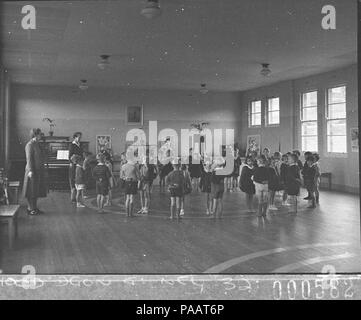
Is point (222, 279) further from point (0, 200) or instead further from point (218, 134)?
point (0, 200)

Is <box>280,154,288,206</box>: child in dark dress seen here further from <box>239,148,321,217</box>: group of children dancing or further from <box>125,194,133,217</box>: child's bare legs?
<box>125,194,133,217</box>: child's bare legs

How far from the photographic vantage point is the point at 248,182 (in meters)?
4.09

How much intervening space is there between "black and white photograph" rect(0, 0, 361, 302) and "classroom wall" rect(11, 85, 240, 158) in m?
0.01

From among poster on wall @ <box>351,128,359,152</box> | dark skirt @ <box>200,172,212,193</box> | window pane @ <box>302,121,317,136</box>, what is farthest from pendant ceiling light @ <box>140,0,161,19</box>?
poster on wall @ <box>351,128,359,152</box>

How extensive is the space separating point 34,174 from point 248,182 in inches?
75.3

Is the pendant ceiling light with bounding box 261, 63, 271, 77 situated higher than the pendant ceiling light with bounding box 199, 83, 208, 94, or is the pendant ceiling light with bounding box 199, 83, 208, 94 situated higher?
the pendant ceiling light with bounding box 261, 63, 271, 77

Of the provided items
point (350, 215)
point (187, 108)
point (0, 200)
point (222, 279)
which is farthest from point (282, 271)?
point (0, 200)

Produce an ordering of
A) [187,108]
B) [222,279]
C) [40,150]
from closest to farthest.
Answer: [222,279], [40,150], [187,108]

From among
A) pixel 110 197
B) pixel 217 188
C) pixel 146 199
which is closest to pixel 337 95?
pixel 217 188

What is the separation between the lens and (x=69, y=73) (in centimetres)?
406

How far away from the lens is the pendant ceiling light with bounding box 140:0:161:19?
3.79 meters

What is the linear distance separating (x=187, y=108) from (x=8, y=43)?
5.44 feet

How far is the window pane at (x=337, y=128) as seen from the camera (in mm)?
4141

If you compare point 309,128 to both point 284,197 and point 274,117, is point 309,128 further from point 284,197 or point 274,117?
point 284,197
